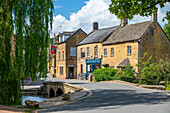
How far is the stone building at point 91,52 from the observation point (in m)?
40.7

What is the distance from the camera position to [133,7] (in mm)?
13859

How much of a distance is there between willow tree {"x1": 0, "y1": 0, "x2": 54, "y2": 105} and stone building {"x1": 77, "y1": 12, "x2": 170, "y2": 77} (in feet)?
65.4

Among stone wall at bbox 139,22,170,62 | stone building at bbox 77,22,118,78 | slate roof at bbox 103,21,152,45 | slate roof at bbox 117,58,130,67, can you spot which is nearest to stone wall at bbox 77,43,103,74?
stone building at bbox 77,22,118,78

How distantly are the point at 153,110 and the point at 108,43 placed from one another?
27579 mm

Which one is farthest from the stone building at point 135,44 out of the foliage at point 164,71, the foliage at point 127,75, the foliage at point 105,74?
the foliage at point 164,71

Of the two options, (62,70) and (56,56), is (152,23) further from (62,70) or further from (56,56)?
(56,56)

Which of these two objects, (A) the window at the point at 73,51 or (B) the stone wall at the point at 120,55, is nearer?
(B) the stone wall at the point at 120,55

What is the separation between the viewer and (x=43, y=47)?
1455 cm

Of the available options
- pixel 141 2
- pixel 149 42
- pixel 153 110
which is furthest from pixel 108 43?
pixel 153 110

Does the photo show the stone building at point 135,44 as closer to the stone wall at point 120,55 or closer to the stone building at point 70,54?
the stone wall at point 120,55

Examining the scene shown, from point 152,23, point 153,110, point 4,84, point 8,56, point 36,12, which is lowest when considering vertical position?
point 153,110

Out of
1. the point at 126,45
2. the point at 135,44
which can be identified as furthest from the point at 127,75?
the point at 126,45

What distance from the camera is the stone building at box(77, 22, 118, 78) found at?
40.7 metres

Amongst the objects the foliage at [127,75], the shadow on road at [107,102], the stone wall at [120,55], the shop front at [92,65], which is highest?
the stone wall at [120,55]
